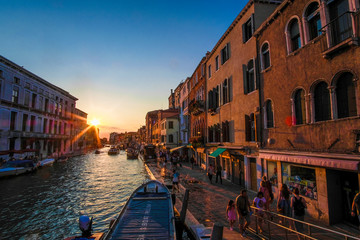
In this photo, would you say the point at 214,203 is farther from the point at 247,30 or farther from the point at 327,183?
the point at 247,30

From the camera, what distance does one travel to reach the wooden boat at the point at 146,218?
21.6 feet

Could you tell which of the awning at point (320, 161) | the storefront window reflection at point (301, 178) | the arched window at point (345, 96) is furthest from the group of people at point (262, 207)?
the arched window at point (345, 96)

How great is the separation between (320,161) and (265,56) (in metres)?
7.45

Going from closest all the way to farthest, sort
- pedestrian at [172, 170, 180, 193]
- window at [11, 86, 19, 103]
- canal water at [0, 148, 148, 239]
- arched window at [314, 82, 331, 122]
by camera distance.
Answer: arched window at [314, 82, 331, 122], canal water at [0, 148, 148, 239], pedestrian at [172, 170, 180, 193], window at [11, 86, 19, 103]

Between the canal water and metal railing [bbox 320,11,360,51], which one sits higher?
metal railing [bbox 320,11,360,51]

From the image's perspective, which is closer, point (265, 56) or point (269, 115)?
point (269, 115)

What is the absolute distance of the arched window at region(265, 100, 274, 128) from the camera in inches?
474

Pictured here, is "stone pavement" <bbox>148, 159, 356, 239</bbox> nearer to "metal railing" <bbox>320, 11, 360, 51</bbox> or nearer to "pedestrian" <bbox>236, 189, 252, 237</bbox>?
"pedestrian" <bbox>236, 189, 252, 237</bbox>

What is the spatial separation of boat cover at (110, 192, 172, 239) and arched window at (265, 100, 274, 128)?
7315 mm

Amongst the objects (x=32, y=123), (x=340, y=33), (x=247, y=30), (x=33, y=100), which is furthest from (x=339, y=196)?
(x=33, y=100)

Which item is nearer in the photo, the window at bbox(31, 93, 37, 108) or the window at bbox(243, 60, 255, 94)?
the window at bbox(243, 60, 255, 94)

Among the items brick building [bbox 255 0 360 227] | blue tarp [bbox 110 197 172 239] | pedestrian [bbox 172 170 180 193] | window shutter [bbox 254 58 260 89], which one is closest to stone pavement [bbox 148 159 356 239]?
pedestrian [bbox 172 170 180 193]

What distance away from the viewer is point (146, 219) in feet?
25.1

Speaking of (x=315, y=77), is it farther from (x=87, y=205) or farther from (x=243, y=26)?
(x=87, y=205)
